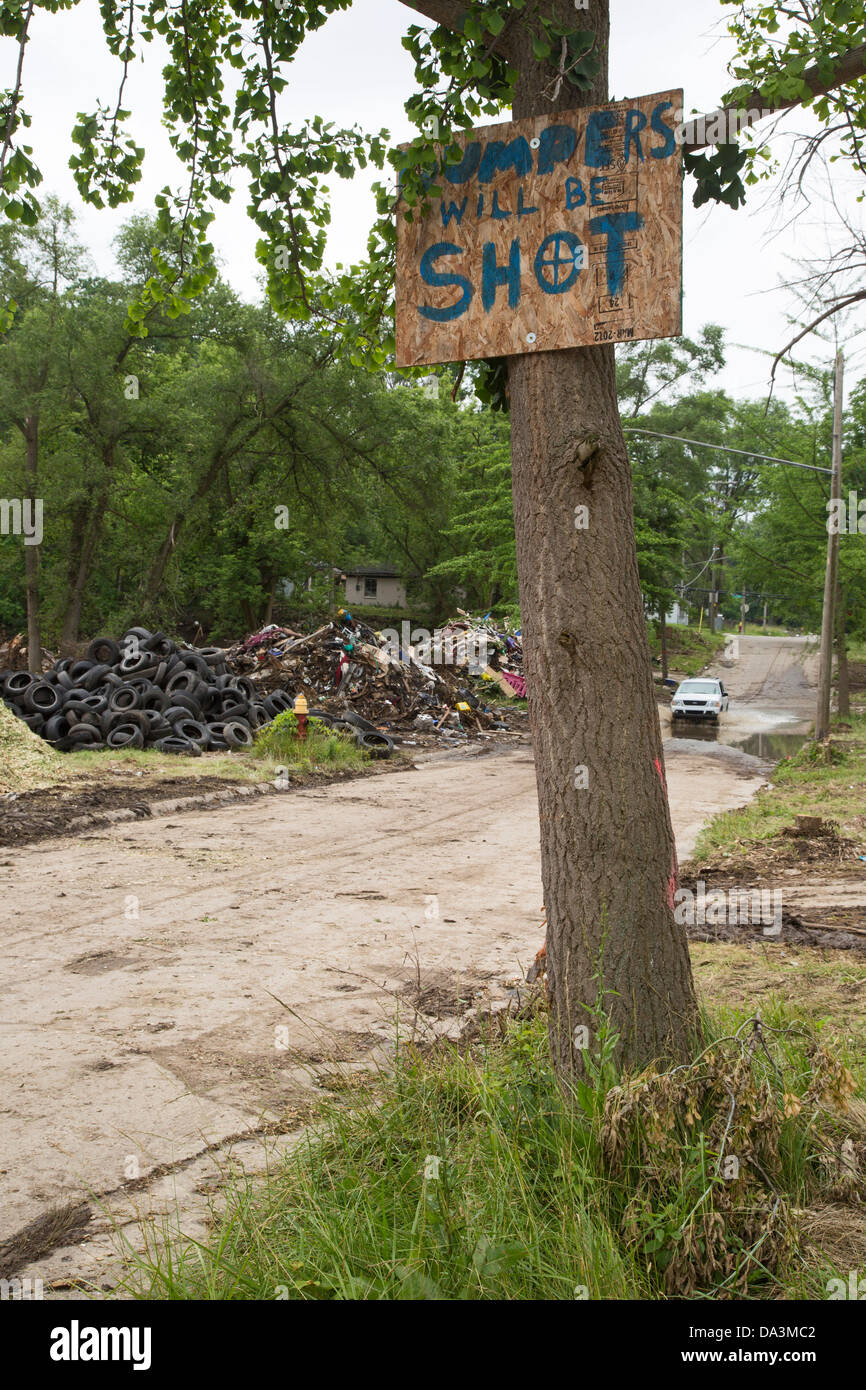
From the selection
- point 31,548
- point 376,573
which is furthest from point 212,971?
point 376,573

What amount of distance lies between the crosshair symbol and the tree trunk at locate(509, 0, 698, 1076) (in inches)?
9.0

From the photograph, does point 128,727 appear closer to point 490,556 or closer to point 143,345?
point 143,345

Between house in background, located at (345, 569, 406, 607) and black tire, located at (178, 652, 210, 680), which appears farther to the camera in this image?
house in background, located at (345, 569, 406, 607)

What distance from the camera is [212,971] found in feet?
22.4

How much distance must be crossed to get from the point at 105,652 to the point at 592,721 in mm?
19743

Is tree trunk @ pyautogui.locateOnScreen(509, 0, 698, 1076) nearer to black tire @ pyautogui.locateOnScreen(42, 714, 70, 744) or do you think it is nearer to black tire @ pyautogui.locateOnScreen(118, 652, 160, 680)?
black tire @ pyautogui.locateOnScreen(42, 714, 70, 744)

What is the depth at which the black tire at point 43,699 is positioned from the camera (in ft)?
62.7

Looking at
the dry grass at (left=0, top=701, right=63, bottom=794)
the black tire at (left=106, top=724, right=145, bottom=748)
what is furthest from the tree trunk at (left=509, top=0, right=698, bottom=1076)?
the black tire at (left=106, top=724, right=145, bottom=748)

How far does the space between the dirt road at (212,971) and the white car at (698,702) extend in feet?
68.6

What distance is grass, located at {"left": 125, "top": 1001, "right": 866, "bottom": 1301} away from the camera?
2818 mm

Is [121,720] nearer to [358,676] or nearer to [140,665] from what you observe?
[140,665]

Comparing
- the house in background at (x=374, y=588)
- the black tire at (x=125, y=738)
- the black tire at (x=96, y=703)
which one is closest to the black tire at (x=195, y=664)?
the black tire at (x=96, y=703)
